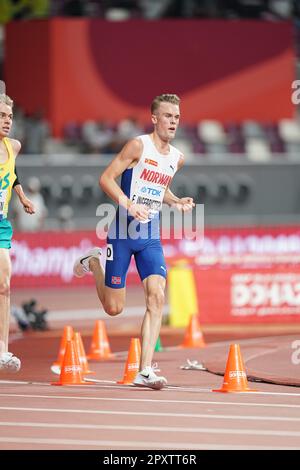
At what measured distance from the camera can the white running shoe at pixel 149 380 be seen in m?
12.7

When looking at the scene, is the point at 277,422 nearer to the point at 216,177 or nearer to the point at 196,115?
the point at 216,177

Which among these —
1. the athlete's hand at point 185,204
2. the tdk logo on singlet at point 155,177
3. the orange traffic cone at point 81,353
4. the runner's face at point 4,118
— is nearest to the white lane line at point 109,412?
the orange traffic cone at point 81,353

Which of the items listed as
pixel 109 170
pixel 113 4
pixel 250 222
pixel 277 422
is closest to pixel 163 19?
pixel 113 4

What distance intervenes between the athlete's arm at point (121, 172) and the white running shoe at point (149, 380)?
1.42 m

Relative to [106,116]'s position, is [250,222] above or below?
below

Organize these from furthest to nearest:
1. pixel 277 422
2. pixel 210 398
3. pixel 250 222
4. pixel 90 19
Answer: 1. pixel 90 19
2. pixel 250 222
3. pixel 210 398
4. pixel 277 422

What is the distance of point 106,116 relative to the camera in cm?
3891

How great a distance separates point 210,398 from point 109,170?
2286 mm

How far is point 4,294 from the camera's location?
1347 centimetres

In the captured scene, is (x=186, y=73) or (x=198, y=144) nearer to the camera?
(x=198, y=144)

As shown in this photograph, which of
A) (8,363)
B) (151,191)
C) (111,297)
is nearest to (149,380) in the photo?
(111,297)

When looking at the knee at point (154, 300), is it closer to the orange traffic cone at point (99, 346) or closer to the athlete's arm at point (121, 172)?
the athlete's arm at point (121, 172)

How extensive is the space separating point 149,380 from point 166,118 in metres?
2.44
